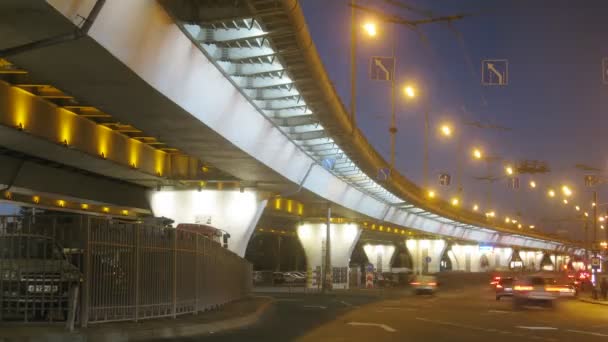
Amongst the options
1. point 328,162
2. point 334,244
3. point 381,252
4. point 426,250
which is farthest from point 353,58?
point 381,252

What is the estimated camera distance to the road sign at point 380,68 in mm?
29078

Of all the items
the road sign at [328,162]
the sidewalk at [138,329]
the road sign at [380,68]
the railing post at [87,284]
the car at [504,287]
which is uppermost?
the road sign at [380,68]

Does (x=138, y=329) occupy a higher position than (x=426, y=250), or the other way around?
(x=138, y=329)

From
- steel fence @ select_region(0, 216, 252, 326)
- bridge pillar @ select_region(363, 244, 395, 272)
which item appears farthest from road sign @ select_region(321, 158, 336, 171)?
bridge pillar @ select_region(363, 244, 395, 272)

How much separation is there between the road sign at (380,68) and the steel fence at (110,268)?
30.1 ft

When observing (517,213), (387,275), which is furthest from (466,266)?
(387,275)

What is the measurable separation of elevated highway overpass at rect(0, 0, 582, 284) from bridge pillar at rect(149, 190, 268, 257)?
0.20ft

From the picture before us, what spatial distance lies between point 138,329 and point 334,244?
50975 mm

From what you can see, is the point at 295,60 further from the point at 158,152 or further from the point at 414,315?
the point at 158,152

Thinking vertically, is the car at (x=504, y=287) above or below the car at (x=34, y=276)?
below

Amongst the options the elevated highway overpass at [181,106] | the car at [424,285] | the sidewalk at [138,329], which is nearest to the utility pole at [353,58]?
the elevated highway overpass at [181,106]

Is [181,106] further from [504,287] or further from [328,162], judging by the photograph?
[504,287]

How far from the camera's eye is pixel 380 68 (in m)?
29.2

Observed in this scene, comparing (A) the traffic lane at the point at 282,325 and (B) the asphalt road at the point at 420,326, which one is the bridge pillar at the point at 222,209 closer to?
(A) the traffic lane at the point at 282,325
